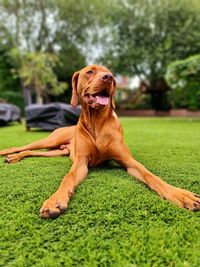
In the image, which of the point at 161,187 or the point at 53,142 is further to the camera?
the point at 53,142

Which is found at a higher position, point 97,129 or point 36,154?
point 97,129

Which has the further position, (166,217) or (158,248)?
(166,217)

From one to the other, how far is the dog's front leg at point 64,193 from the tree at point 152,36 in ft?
59.9

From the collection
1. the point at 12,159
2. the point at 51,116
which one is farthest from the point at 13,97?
the point at 12,159

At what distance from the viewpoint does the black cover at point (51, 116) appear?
277 inches

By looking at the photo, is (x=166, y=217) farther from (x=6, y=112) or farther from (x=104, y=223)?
(x=6, y=112)

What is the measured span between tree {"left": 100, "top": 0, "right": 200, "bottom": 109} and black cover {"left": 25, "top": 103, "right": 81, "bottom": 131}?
13824mm

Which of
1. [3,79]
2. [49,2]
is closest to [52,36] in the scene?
[49,2]

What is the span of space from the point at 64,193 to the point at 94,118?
93 centimetres

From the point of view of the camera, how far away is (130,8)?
19.9 meters

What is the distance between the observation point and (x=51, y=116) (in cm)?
725

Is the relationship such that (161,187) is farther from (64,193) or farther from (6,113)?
(6,113)

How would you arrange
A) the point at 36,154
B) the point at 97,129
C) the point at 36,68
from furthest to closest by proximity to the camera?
the point at 36,68, the point at 36,154, the point at 97,129

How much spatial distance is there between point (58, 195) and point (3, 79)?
18.9 m
